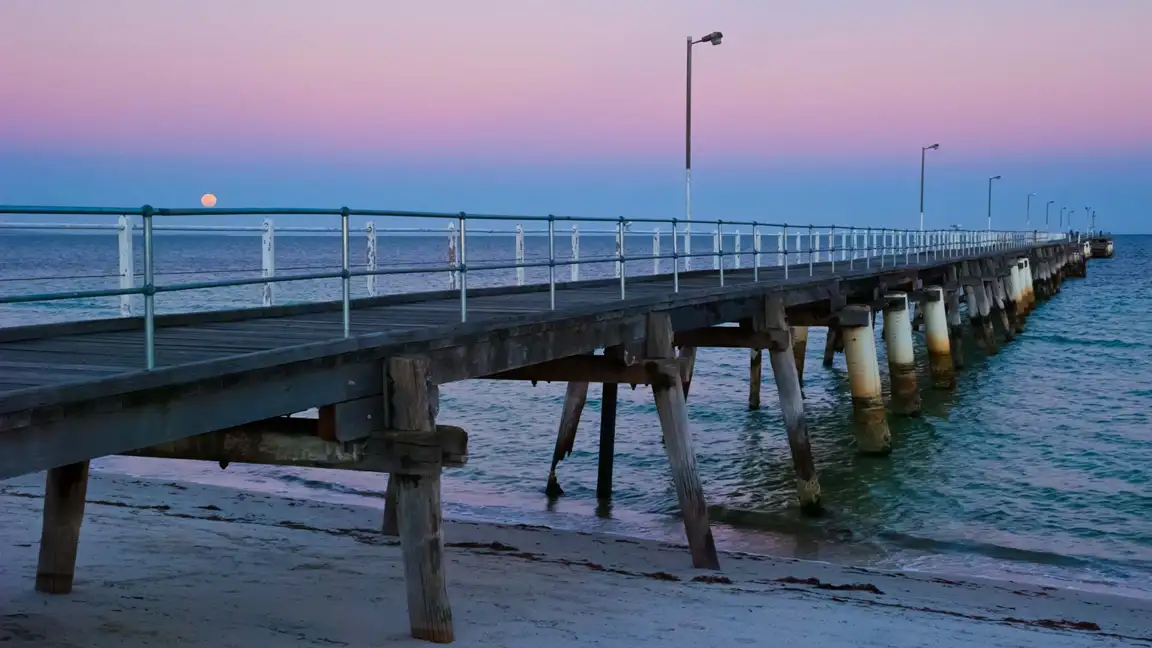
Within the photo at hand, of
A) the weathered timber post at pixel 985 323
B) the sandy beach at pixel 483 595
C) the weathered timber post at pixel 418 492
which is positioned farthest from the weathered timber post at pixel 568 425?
the weathered timber post at pixel 985 323

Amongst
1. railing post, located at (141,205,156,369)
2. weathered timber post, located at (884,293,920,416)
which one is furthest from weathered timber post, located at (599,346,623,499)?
railing post, located at (141,205,156,369)

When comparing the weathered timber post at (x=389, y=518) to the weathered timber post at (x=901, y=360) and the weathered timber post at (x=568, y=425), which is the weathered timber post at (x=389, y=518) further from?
the weathered timber post at (x=901, y=360)

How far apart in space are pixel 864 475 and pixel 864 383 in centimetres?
186

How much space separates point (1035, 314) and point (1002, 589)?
41.4 metres

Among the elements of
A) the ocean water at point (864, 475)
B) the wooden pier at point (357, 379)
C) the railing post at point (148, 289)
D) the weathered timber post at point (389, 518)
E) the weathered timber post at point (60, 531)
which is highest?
the railing post at point (148, 289)

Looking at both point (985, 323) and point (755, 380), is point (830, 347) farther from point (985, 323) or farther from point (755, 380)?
point (755, 380)

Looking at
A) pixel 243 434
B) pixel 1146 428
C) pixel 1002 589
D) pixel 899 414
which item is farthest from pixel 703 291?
pixel 1146 428

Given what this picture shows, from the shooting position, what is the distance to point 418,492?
6285 mm

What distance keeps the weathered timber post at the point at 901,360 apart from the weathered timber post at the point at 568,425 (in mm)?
8040

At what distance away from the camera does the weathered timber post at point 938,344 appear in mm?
24328

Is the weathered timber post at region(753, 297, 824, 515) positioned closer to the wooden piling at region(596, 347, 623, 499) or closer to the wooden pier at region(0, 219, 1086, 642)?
the wooden pier at region(0, 219, 1086, 642)

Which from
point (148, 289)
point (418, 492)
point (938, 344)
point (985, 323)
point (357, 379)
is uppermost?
point (148, 289)

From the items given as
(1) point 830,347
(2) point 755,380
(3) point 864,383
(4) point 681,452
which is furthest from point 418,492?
(1) point 830,347

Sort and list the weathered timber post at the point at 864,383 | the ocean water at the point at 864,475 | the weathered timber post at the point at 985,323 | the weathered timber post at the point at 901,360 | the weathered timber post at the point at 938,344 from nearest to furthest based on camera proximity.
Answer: the ocean water at the point at 864,475, the weathered timber post at the point at 864,383, the weathered timber post at the point at 901,360, the weathered timber post at the point at 938,344, the weathered timber post at the point at 985,323
